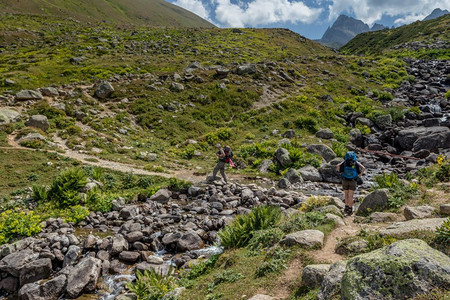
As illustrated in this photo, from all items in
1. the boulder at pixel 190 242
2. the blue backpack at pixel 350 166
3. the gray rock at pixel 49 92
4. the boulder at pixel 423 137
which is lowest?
the gray rock at pixel 49 92

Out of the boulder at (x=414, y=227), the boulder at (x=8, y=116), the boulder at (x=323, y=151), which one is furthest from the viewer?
the boulder at (x=323, y=151)

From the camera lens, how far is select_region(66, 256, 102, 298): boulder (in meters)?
8.42

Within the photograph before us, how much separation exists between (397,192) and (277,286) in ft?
25.0

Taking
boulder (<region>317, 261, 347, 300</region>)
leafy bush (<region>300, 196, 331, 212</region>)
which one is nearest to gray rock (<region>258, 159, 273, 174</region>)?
leafy bush (<region>300, 196, 331, 212</region>)

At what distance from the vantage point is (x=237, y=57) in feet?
199

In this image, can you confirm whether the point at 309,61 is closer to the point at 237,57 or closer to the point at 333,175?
the point at 237,57

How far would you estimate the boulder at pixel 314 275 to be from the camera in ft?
18.6

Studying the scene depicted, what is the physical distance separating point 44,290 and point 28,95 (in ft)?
78.4

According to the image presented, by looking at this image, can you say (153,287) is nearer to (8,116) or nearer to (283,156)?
(283,156)

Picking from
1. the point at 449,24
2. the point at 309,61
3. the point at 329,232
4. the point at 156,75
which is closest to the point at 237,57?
the point at 309,61

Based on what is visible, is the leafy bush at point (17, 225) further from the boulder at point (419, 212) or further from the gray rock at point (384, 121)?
the gray rock at point (384, 121)

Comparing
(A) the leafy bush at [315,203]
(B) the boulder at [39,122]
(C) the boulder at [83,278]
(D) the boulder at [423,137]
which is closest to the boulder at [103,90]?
(B) the boulder at [39,122]

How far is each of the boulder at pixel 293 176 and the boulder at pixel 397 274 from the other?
13.9m

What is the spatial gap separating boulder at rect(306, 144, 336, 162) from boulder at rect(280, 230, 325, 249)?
15.5 metres
